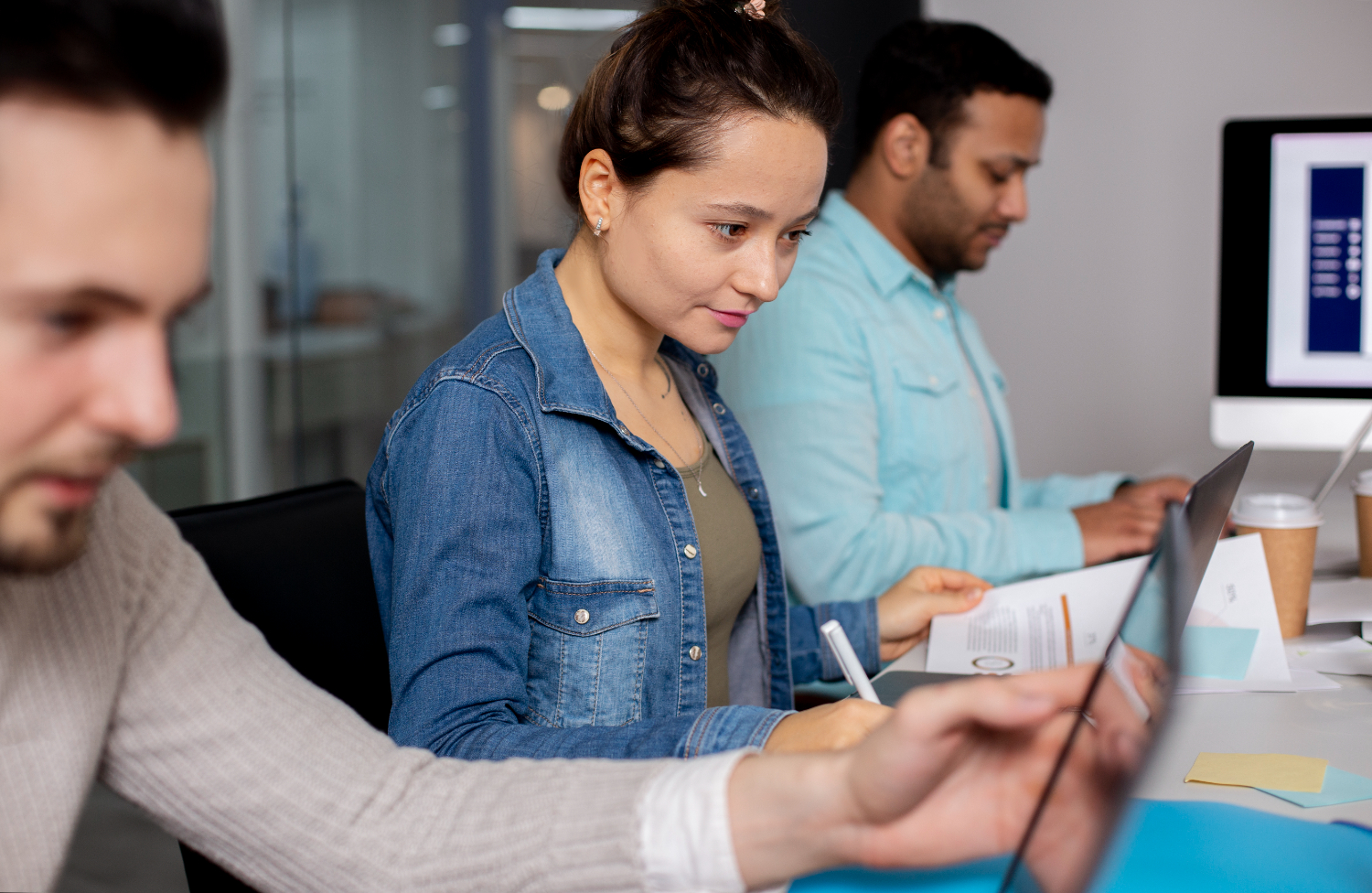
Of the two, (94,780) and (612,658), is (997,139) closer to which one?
(612,658)

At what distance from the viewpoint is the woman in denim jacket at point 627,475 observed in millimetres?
902

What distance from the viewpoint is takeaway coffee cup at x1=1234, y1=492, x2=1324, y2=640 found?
1.21 m

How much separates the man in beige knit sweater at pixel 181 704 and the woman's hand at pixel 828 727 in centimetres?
13

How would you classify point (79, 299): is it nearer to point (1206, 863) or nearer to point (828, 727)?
point (828, 727)

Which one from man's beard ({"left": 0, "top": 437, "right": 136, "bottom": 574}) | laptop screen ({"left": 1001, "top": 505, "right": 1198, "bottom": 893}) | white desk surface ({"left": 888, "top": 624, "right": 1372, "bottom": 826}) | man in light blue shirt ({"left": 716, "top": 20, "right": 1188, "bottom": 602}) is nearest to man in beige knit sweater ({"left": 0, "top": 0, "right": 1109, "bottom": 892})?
man's beard ({"left": 0, "top": 437, "right": 136, "bottom": 574})

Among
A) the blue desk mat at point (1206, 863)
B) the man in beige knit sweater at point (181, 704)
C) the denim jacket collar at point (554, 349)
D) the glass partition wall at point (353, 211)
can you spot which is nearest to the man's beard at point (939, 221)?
the denim jacket collar at point (554, 349)

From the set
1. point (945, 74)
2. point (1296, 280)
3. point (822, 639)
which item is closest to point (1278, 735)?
point (822, 639)

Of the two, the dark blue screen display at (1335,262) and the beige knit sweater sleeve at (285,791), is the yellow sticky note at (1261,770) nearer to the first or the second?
the beige knit sweater sleeve at (285,791)

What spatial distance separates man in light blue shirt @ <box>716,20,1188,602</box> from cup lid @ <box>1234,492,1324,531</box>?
283 millimetres

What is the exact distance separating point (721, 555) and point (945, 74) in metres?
1.06

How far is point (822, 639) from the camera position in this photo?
4.35 feet

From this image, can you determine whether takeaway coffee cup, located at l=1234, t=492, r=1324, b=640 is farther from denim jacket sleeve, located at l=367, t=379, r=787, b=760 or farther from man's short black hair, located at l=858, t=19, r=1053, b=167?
man's short black hair, located at l=858, t=19, r=1053, b=167

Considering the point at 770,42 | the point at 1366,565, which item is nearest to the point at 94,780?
the point at 770,42

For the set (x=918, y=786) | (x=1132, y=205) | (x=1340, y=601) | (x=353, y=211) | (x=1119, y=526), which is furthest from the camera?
(x=353, y=211)
